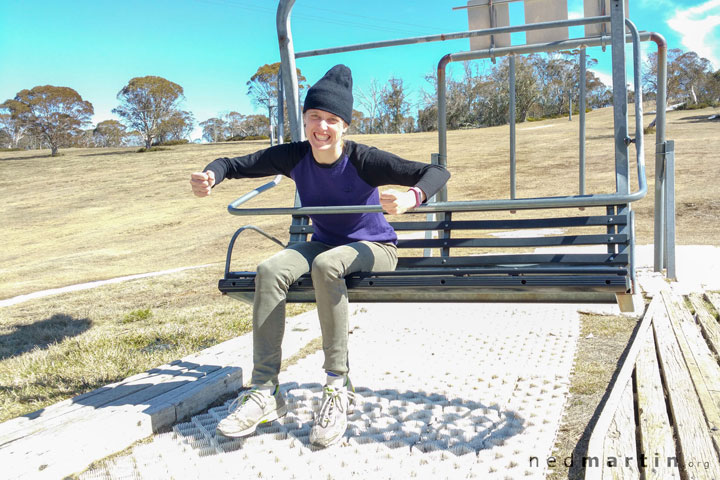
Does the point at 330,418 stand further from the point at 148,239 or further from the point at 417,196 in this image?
the point at 148,239

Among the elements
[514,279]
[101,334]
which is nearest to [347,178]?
[514,279]

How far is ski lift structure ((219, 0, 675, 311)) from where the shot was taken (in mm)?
2139

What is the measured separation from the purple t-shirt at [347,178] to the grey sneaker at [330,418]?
649mm

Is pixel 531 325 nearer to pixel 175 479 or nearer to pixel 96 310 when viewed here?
pixel 175 479

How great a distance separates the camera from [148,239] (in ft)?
45.6

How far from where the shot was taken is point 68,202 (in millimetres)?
21312

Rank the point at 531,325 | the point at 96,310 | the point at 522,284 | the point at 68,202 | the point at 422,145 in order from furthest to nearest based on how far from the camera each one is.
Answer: the point at 422,145 → the point at 68,202 → the point at 96,310 → the point at 531,325 → the point at 522,284

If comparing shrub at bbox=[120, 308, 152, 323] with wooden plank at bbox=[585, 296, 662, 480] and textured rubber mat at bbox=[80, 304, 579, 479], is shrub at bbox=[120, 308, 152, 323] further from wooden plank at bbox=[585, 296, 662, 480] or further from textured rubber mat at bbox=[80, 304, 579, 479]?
wooden plank at bbox=[585, 296, 662, 480]

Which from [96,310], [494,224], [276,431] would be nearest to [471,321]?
[494,224]

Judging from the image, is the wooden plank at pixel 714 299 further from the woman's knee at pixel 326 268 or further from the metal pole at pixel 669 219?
the woman's knee at pixel 326 268

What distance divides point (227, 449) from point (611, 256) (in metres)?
1.61

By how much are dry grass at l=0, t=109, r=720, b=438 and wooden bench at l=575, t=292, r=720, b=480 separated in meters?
0.17

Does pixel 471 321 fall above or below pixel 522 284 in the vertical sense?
Result: below

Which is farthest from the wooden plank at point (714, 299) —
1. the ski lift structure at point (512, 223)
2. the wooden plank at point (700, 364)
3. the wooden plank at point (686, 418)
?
the ski lift structure at point (512, 223)
